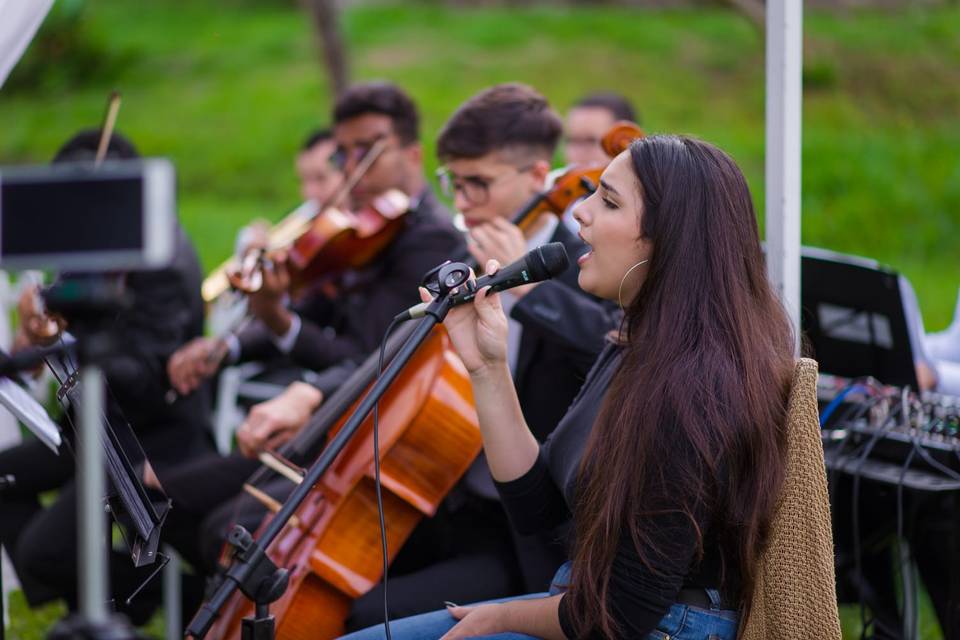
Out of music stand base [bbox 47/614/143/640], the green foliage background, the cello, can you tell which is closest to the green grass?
the green foliage background

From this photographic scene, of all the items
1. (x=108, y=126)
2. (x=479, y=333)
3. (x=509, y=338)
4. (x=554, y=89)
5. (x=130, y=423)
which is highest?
(x=108, y=126)

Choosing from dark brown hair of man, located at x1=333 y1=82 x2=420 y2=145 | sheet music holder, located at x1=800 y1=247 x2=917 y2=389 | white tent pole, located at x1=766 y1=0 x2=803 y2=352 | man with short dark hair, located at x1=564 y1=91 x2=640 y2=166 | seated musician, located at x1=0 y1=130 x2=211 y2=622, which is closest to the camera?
white tent pole, located at x1=766 y1=0 x2=803 y2=352

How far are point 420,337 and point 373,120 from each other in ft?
7.50

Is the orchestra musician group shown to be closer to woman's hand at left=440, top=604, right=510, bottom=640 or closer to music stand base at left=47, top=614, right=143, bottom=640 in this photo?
woman's hand at left=440, top=604, right=510, bottom=640

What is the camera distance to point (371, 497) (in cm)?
261

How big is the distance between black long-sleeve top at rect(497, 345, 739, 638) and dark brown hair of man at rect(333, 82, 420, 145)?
6.57ft

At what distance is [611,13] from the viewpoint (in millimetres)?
13727

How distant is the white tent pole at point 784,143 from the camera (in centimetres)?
270

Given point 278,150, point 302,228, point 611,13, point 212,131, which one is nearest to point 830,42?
point 611,13

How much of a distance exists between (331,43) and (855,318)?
6.00m

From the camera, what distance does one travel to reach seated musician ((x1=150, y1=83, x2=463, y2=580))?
10.3 feet

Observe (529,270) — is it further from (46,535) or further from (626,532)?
(46,535)

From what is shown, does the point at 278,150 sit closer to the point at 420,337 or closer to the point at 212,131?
the point at 212,131

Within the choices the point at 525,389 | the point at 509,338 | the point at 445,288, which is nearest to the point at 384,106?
the point at 509,338
